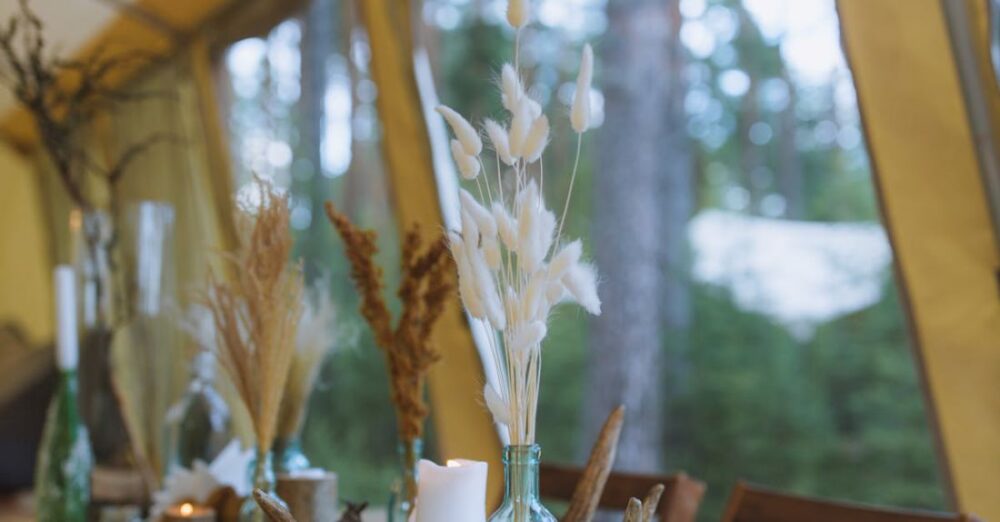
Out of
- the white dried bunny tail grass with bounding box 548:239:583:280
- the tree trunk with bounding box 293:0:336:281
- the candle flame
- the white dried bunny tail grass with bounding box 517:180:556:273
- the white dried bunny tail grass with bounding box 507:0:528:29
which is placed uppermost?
the tree trunk with bounding box 293:0:336:281

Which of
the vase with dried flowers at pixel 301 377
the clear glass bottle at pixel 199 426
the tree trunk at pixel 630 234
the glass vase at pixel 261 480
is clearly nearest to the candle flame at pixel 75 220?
the clear glass bottle at pixel 199 426

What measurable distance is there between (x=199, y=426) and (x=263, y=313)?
1.70ft

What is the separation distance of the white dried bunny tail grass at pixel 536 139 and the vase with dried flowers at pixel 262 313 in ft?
1.81

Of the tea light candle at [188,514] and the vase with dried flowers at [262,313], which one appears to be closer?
the vase with dried flowers at [262,313]

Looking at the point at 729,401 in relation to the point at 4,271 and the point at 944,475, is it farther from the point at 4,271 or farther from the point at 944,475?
the point at 944,475

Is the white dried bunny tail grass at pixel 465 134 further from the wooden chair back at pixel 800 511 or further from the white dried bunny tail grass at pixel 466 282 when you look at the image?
the wooden chair back at pixel 800 511

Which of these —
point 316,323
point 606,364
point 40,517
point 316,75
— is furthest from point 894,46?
point 316,75

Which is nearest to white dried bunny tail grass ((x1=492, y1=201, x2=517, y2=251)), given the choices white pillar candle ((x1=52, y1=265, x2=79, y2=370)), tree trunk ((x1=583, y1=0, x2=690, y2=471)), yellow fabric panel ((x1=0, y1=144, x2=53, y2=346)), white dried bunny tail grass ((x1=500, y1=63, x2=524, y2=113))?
white dried bunny tail grass ((x1=500, y1=63, x2=524, y2=113))

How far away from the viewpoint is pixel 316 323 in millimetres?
1779

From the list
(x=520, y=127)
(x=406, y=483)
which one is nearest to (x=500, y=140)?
(x=520, y=127)

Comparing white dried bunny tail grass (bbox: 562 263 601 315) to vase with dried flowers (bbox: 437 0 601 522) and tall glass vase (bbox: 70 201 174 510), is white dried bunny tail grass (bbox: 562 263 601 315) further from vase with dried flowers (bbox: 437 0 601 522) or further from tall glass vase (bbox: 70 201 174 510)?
tall glass vase (bbox: 70 201 174 510)

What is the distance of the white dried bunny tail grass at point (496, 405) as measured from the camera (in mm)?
1121

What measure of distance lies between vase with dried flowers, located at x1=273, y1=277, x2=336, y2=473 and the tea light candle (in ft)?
0.47

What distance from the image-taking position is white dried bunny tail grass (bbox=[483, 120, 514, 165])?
3.68 ft
